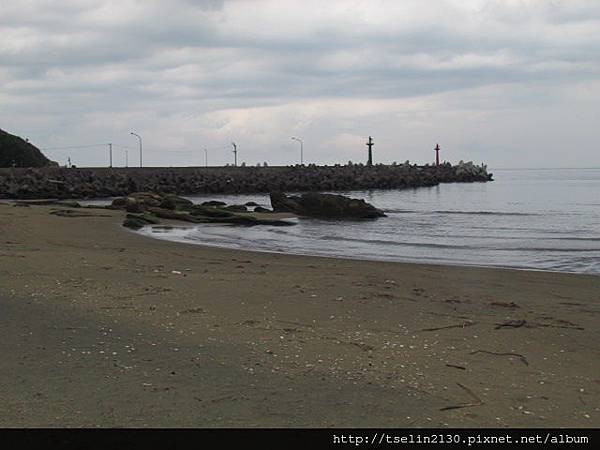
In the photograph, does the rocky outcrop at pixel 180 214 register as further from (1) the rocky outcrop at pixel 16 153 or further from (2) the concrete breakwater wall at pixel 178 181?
(1) the rocky outcrop at pixel 16 153

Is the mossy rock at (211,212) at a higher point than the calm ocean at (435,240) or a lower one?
higher

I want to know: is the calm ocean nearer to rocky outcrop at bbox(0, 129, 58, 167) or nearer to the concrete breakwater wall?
the concrete breakwater wall

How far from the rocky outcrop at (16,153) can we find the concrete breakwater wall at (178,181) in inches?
522

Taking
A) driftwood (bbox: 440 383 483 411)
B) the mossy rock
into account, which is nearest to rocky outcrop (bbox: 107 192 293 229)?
the mossy rock

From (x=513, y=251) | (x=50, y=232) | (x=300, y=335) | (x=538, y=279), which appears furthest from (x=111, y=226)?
(x=300, y=335)

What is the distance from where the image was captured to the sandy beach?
3.92 metres

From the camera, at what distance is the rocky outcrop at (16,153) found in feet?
240

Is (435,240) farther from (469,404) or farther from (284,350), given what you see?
(469,404)

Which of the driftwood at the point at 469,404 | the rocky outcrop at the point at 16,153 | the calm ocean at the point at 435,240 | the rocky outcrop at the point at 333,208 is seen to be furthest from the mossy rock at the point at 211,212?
the rocky outcrop at the point at 16,153

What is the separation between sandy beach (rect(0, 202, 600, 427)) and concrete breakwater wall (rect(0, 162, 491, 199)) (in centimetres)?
3497

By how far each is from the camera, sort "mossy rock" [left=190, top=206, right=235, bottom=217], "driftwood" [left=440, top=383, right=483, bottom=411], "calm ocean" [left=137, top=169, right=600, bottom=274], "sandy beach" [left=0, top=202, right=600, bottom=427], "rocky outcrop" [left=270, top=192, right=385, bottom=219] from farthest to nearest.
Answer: "rocky outcrop" [left=270, top=192, right=385, bottom=219] → "mossy rock" [left=190, top=206, right=235, bottom=217] → "calm ocean" [left=137, top=169, right=600, bottom=274] → "driftwood" [left=440, top=383, right=483, bottom=411] → "sandy beach" [left=0, top=202, right=600, bottom=427]

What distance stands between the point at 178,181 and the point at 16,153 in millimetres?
29593

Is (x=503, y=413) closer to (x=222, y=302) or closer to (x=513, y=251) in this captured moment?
(x=222, y=302)

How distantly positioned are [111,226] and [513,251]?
1191 centimetres
